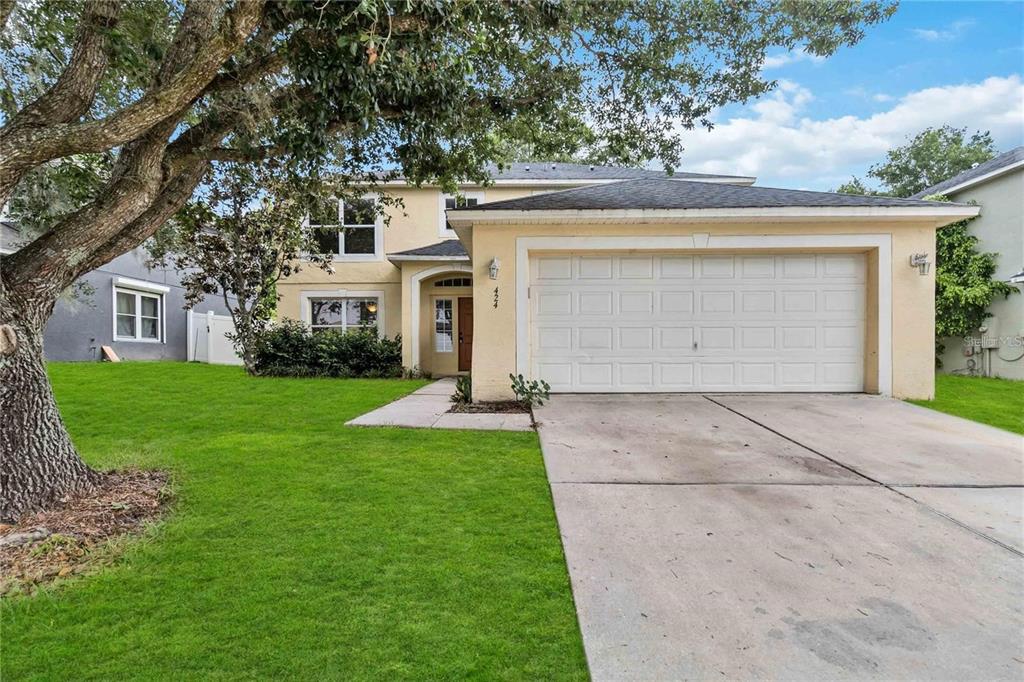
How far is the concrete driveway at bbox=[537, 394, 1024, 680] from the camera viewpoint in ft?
6.64

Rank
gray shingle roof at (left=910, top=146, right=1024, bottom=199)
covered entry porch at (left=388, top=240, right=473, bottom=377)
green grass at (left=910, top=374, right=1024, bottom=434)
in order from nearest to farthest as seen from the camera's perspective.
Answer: green grass at (left=910, top=374, right=1024, bottom=434)
gray shingle roof at (left=910, top=146, right=1024, bottom=199)
covered entry porch at (left=388, top=240, right=473, bottom=377)

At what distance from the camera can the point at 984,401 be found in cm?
791

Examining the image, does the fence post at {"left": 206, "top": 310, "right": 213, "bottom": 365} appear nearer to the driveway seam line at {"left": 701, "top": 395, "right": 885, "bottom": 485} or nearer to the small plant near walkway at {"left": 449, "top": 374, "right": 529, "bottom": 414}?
the small plant near walkway at {"left": 449, "top": 374, "right": 529, "bottom": 414}

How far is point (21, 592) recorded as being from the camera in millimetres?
2391

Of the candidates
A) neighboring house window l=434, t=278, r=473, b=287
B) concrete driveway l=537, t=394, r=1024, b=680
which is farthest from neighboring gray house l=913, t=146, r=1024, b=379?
neighboring house window l=434, t=278, r=473, b=287

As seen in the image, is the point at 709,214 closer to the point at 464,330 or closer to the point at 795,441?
the point at 795,441

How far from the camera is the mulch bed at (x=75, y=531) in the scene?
2572 millimetres

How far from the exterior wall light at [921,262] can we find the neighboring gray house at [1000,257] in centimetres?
550

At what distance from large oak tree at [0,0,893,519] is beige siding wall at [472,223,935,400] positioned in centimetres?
129

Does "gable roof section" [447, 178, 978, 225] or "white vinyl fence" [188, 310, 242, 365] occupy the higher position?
"gable roof section" [447, 178, 978, 225]

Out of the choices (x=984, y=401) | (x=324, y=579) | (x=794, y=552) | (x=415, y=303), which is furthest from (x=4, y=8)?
(x=984, y=401)

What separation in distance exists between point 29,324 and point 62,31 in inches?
146

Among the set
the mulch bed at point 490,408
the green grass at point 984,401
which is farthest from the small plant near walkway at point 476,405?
the green grass at point 984,401

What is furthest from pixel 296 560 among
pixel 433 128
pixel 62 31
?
pixel 62 31
